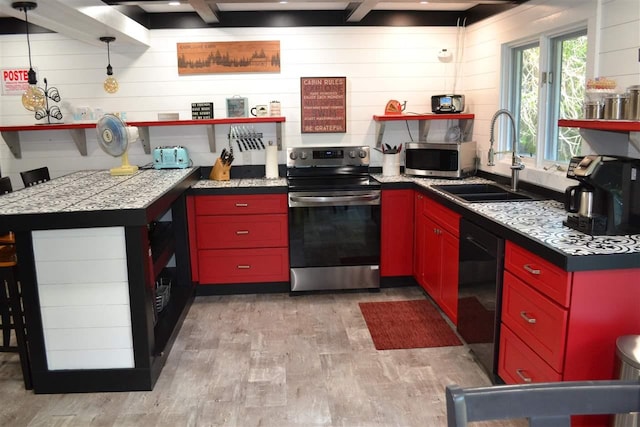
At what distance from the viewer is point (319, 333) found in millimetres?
3686

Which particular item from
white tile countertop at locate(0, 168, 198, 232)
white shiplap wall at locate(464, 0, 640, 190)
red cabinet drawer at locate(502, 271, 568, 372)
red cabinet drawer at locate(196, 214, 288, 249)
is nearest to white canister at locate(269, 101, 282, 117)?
red cabinet drawer at locate(196, 214, 288, 249)

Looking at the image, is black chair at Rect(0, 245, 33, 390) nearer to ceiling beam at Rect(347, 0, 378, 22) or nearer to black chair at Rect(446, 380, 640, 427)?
black chair at Rect(446, 380, 640, 427)

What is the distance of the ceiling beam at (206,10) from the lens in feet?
12.2

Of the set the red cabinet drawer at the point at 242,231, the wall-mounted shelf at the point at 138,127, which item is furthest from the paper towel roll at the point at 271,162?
the red cabinet drawer at the point at 242,231

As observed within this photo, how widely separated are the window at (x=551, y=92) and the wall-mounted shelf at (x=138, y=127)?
1.92 metres

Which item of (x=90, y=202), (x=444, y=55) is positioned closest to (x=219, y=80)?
(x=444, y=55)

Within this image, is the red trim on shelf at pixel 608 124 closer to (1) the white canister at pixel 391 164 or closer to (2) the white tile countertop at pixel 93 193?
(1) the white canister at pixel 391 164

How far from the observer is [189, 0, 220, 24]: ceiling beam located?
147 inches

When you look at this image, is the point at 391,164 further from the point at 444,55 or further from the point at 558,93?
the point at 558,93

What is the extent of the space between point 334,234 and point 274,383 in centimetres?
158

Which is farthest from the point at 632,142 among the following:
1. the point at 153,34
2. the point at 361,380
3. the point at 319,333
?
the point at 153,34

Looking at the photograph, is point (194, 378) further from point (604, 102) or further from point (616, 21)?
point (616, 21)

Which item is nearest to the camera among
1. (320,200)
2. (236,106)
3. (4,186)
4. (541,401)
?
(541,401)

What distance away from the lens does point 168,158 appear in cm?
455
